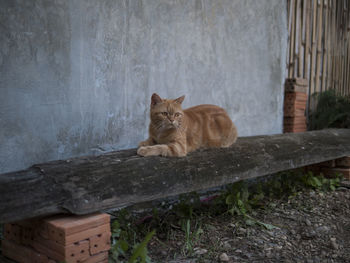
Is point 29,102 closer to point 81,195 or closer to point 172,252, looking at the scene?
point 81,195

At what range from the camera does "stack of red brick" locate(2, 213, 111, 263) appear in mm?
1768

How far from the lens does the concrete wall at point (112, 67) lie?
2.73 meters

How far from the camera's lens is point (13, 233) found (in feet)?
6.81

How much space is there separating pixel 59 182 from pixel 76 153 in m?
1.26

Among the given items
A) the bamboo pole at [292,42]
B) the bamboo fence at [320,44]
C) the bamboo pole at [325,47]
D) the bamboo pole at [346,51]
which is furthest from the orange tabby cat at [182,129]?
the bamboo pole at [346,51]

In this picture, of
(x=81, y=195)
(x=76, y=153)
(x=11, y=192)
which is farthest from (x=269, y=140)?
(x=11, y=192)

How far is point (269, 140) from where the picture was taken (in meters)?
3.69

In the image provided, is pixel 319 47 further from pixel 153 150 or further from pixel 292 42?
pixel 153 150

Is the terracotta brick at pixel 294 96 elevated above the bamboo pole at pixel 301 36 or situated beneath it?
situated beneath

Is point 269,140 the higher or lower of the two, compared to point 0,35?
lower

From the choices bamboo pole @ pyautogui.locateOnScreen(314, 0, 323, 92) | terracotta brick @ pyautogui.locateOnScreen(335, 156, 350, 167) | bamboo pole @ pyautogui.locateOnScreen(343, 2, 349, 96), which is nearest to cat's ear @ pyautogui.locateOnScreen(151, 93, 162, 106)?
terracotta brick @ pyautogui.locateOnScreen(335, 156, 350, 167)

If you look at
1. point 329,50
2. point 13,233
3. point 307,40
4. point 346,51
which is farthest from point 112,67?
point 346,51

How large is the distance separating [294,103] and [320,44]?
1.73m

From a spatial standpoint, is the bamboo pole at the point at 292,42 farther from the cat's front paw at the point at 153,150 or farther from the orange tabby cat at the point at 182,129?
the cat's front paw at the point at 153,150
